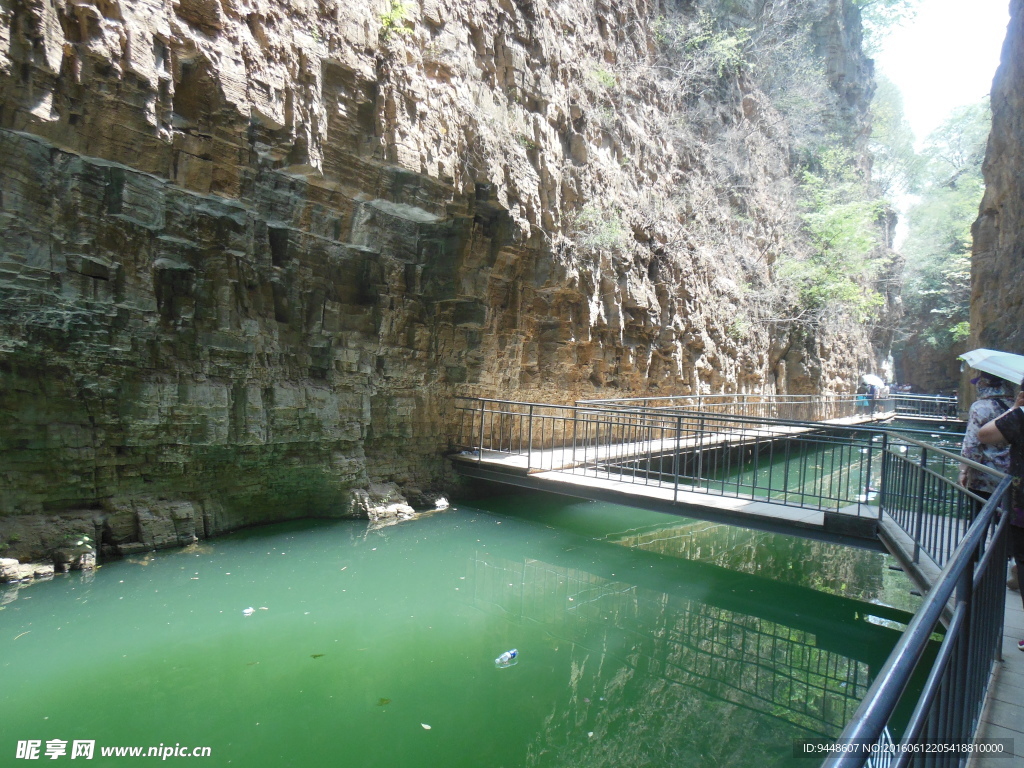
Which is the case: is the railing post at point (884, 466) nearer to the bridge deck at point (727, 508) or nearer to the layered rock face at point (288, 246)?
the bridge deck at point (727, 508)

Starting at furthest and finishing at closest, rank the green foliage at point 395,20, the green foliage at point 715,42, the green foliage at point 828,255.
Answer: the green foliage at point 828,255, the green foliage at point 715,42, the green foliage at point 395,20

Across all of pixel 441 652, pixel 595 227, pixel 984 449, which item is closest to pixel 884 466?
pixel 984 449

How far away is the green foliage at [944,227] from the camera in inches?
1102

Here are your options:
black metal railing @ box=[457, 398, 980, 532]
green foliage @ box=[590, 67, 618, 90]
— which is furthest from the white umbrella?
green foliage @ box=[590, 67, 618, 90]

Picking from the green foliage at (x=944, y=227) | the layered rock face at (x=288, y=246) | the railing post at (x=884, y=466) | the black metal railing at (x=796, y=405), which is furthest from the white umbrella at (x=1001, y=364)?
the green foliage at (x=944, y=227)

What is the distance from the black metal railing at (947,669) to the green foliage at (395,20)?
8516mm

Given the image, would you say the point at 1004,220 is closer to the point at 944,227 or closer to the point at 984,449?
the point at 984,449

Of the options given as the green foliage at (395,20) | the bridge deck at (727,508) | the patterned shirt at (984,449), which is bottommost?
the bridge deck at (727,508)

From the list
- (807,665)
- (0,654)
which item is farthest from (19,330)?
(807,665)

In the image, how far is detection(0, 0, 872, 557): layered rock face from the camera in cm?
573

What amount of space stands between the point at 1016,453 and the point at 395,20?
8.62 m

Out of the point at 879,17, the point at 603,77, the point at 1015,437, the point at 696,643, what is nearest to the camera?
the point at 1015,437

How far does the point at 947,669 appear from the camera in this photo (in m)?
1.68

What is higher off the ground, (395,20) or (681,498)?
(395,20)
